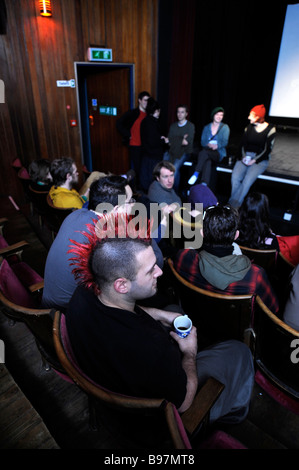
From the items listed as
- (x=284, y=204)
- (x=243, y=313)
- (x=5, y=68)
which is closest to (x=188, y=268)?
(x=243, y=313)

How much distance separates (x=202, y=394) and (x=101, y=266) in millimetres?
583

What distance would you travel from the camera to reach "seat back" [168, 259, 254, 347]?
1325 millimetres

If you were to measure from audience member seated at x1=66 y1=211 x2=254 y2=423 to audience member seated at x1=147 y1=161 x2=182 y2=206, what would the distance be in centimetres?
174

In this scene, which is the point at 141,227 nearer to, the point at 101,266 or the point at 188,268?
the point at 101,266

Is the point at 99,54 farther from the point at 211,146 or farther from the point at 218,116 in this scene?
the point at 211,146

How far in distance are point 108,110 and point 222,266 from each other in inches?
189

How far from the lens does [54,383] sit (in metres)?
1.65

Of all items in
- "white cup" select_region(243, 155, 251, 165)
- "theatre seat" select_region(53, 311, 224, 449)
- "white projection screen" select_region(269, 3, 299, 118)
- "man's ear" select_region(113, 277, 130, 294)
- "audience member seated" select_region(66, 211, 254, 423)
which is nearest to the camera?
"theatre seat" select_region(53, 311, 224, 449)

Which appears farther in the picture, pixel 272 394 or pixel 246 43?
pixel 246 43

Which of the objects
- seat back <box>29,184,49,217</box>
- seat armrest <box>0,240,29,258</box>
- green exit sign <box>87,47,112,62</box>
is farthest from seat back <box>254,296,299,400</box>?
green exit sign <box>87,47,112,62</box>

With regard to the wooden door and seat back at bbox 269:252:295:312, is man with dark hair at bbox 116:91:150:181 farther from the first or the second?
seat back at bbox 269:252:295:312

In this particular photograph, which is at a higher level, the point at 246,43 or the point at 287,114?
the point at 246,43

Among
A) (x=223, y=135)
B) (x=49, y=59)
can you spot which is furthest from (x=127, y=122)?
(x=223, y=135)

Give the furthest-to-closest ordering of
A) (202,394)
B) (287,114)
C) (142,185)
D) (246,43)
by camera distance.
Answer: (246,43) → (287,114) → (142,185) → (202,394)
